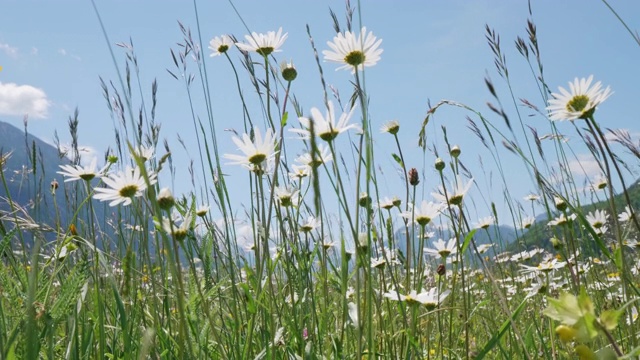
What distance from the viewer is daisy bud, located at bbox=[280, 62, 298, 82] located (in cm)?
141

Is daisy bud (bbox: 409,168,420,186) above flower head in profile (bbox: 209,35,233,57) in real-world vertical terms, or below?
below

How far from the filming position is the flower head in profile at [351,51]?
1260mm

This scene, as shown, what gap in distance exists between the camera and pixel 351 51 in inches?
50.0

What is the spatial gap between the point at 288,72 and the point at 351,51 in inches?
7.9

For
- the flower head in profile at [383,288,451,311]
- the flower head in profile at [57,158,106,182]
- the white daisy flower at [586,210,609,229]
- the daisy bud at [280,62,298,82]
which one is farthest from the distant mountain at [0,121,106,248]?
the white daisy flower at [586,210,609,229]

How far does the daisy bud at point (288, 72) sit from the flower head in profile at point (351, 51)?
114 millimetres

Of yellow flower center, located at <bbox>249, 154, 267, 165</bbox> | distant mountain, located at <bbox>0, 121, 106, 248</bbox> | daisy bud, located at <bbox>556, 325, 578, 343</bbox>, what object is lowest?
daisy bud, located at <bbox>556, 325, 578, 343</bbox>

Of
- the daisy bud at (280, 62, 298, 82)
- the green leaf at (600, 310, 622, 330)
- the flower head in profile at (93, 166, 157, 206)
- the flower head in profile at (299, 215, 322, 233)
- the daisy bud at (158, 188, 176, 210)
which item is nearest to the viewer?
the green leaf at (600, 310, 622, 330)

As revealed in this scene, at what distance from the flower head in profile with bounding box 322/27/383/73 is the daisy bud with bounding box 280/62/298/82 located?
0.11 m

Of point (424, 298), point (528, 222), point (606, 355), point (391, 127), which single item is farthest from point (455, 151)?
point (606, 355)

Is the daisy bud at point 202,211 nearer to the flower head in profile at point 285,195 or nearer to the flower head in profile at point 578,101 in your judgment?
the flower head in profile at point 285,195

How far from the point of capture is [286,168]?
6.10 ft

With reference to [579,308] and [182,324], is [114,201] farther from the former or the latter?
[579,308]

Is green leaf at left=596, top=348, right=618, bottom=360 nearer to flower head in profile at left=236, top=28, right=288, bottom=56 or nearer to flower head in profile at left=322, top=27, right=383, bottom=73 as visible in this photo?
flower head in profile at left=322, top=27, right=383, bottom=73
